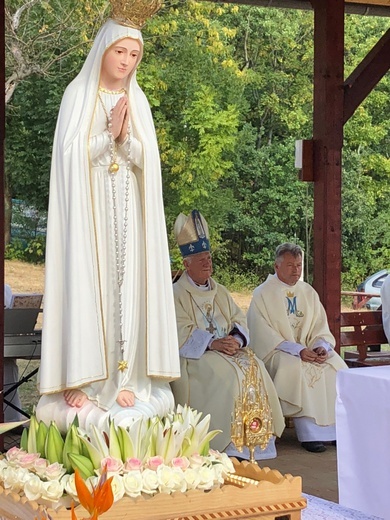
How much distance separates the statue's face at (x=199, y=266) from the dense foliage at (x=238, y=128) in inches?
394

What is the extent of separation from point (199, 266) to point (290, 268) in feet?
3.15

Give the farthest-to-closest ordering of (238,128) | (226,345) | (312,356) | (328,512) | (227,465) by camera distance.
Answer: (238,128), (312,356), (226,345), (328,512), (227,465)

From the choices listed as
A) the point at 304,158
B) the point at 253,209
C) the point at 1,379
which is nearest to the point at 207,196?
the point at 253,209

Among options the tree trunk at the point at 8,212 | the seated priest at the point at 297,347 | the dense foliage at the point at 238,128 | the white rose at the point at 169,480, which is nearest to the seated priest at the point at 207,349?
the seated priest at the point at 297,347

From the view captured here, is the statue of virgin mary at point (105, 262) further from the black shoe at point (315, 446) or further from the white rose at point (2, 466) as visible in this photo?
the black shoe at point (315, 446)

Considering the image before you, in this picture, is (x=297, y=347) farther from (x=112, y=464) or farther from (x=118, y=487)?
(x=118, y=487)

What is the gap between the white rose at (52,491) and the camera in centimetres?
343

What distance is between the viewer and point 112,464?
11.5 ft

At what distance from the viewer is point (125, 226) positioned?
437 centimetres

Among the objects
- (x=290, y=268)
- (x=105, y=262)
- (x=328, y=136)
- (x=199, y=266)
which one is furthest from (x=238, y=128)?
(x=105, y=262)

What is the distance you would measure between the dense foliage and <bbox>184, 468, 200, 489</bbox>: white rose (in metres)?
13.6

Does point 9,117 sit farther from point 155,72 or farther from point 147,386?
point 147,386

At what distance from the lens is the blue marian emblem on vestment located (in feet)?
25.4

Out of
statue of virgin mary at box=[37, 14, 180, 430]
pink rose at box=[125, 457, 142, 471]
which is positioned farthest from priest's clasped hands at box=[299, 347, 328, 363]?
pink rose at box=[125, 457, 142, 471]
